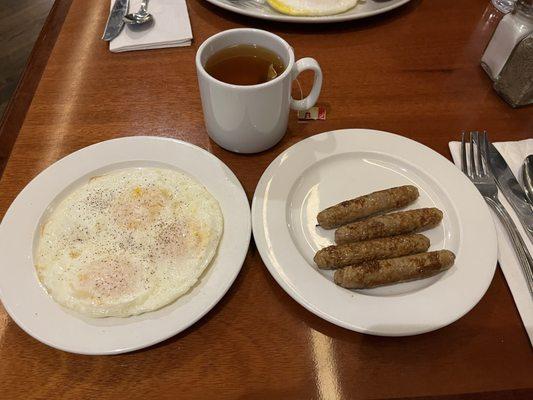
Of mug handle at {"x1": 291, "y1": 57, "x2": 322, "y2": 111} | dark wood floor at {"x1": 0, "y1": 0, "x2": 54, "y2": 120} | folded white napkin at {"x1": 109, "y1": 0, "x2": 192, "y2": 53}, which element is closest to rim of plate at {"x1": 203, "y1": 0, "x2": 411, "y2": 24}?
folded white napkin at {"x1": 109, "y1": 0, "x2": 192, "y2": 53}

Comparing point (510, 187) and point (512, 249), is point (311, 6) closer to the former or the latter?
point (510, 187)

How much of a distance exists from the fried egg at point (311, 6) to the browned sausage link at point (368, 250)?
1.13m

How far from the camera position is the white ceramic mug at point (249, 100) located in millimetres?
1092

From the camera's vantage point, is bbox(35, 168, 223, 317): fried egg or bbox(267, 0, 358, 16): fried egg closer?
bbox(35, 168, 223, 317): fried egg

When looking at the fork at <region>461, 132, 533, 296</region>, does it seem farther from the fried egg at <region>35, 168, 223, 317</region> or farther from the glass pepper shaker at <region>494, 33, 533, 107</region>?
the fried egg at <region>35, 168, 223, 317</region>

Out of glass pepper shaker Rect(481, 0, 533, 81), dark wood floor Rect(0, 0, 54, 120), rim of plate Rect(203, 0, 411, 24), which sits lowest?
dark wood floor Rect(0, 0, 54, 120)

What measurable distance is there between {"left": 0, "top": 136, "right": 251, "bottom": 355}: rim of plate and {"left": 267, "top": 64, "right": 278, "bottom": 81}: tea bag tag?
0.30 m

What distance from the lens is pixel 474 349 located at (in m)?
0.94

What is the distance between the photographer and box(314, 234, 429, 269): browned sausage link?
1.00 meters

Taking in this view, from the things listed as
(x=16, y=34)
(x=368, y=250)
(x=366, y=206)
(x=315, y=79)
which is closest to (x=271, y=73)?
(x=315, y=79)

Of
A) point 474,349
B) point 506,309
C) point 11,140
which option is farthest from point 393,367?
point 11,140

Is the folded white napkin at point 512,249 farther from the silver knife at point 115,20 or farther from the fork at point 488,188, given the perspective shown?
the silver knife at point 115,20

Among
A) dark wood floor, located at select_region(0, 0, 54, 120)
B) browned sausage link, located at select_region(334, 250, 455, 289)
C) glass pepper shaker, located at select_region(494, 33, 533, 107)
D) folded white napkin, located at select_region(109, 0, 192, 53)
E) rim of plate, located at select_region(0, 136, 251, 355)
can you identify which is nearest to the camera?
rim of plate, located at select_region(0, 136, 251, 355)

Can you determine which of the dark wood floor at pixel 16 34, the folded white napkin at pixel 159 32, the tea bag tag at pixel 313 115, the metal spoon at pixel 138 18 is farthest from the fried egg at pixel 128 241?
the dark wood floor at pixel 16 34
